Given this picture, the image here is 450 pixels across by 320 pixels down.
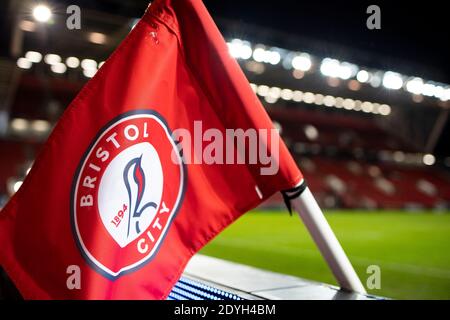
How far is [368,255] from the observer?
686 centimetres

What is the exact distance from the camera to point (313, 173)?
963 inches

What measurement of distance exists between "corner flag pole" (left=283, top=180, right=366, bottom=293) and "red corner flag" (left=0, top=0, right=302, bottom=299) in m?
0.04

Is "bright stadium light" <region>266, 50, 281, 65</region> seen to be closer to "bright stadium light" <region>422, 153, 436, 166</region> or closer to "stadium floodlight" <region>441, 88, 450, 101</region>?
"stadium floodlight" <region>441, 88, 450, 101</region>

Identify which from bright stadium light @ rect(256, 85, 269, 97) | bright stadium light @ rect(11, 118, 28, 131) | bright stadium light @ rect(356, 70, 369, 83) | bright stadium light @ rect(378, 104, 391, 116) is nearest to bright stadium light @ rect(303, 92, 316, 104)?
bright stadium light @ rect(256, 85, 269, 97)

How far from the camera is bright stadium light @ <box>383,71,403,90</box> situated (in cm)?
1998

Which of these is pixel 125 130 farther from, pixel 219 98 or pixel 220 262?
pixel 220 262

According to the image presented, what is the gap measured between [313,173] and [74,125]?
2392 cm

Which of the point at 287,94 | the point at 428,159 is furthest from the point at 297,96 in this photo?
the point at 428,159

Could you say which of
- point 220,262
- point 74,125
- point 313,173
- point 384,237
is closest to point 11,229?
point 74,125

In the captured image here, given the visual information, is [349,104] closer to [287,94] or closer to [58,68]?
[287,94]

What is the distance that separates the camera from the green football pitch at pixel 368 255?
4.58m

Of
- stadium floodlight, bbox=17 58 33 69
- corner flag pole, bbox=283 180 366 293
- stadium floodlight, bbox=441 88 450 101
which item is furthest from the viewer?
stadium floodlight, bbox=441 88 450 101

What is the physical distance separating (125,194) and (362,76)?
20421mm

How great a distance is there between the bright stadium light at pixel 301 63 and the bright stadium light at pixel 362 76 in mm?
2749
